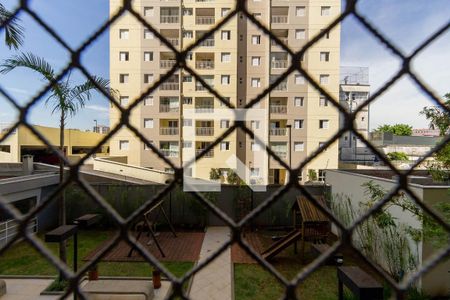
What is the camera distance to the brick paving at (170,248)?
5773 millimetres

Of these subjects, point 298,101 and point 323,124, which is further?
point 298,101

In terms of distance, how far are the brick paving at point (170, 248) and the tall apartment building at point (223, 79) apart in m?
6.64

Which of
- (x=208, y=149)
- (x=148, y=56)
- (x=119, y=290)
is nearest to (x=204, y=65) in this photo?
(x=148, y=56)

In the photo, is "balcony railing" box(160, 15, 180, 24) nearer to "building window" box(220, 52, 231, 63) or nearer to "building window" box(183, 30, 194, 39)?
"building window" box(183, 30, 194, 39)

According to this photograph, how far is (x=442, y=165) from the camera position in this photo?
331 cm

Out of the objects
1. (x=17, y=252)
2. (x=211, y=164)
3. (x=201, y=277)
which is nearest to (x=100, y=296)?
(x=201, y=277)

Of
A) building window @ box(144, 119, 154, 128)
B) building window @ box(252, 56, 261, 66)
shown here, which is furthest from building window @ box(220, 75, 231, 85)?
building window @ box(144, 119, 154, 128)

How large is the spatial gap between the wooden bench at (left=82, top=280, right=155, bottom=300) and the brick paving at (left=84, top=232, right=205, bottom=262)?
908 millimetres

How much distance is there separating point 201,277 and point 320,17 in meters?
13.7

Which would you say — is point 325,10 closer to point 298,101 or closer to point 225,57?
point 298,101

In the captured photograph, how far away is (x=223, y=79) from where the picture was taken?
1452 cm

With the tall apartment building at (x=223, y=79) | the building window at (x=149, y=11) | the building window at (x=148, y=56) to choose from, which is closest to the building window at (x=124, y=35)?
the tall apartment building at (x=223, y=79)

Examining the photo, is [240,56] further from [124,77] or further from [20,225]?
[20,225]

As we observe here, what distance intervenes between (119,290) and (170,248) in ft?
8.36
